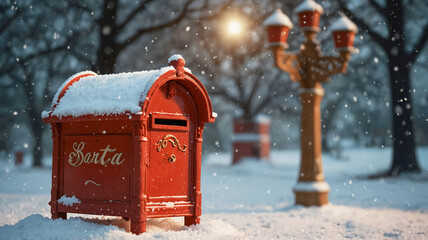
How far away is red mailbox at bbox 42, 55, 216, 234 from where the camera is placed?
566 centimetres

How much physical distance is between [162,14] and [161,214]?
1191 cm

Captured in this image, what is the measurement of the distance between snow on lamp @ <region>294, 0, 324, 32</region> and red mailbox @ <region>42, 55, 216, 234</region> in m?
3.90

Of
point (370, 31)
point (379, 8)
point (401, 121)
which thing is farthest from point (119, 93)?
point (379, 8)

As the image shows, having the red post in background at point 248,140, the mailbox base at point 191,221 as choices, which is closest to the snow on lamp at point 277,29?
the mailbox base at point 191,221

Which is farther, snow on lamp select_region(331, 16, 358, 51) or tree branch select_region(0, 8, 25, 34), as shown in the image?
tree branch select_region(0, 8, 25, 34)

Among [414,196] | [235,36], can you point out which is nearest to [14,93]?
[235,36]

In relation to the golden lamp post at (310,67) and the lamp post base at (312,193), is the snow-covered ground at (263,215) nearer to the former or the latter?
the lamp post base at (312,193)

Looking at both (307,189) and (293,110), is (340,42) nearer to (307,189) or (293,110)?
(307,189)

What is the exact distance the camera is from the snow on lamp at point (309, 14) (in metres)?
9.27

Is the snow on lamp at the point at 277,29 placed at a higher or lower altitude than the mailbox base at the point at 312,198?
higher

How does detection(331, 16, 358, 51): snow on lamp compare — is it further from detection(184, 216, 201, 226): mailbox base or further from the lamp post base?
detection(184, 216, 201, 226): mailbox base

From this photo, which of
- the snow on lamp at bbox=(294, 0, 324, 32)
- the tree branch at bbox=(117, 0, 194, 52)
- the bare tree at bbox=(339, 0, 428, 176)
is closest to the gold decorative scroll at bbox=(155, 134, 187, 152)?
the snow on lamp at bbox=(294, 0, 324, 32)

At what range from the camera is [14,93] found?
94.4 ft

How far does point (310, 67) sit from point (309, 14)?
950mm
